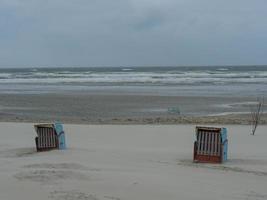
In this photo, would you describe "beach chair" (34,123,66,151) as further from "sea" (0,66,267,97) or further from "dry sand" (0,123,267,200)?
"sea" (0,66,267,97)

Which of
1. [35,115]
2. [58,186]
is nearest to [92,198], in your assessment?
[58,186]

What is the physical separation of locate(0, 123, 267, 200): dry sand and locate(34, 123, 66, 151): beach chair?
1.05 ft

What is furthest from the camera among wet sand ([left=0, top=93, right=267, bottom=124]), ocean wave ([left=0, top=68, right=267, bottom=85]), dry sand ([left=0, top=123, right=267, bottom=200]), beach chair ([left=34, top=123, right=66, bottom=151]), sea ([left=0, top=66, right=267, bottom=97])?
ocean wave ([left=0, top=68, right=267, bottom=85])

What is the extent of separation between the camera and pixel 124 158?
8.32 metres

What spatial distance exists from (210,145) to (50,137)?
315 centimetres

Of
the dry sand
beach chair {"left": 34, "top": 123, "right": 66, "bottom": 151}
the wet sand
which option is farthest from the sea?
beach chair {"left": 34, "top": 123, "right": 66, "bottom": 151}

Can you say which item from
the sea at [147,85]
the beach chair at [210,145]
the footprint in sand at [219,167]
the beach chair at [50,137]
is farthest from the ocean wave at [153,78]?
the footprint in sand at [219,167]

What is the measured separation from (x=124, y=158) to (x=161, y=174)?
1.83m

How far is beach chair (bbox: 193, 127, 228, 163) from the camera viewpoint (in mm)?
8484

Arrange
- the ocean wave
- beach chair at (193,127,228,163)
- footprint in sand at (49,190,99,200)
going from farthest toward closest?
the ocean wave, beach chair at (193,127,228,163), footprint in sand at (49,190,99,200)

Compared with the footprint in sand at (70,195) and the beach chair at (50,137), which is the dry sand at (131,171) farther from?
the beach chair at (50,137)

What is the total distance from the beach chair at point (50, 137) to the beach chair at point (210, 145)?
8.77ft

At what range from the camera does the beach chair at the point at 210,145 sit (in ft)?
27.8

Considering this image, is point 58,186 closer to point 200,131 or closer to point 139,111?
point 200,131
